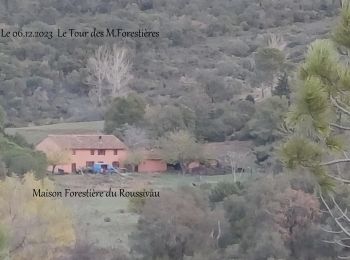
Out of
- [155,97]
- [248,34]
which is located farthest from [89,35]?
[248,34]

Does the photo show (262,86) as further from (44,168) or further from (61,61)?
(44,168)

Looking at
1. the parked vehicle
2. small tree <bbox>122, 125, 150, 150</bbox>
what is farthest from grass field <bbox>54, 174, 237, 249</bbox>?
small tree <bbox>122, 125, 150, 150</bbox>

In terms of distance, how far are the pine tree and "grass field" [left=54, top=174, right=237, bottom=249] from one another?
501 inches

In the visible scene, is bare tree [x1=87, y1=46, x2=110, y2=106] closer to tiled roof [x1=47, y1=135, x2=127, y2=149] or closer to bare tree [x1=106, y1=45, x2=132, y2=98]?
bare tree [x1=106, y1=45, x2=132, y2=98]

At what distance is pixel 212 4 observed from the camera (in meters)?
45.8

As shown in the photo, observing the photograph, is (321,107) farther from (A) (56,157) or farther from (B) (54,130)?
(B) (54,130)

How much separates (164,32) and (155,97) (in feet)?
22.3

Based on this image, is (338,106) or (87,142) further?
(87,142)

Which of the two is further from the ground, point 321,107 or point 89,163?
point 321,107

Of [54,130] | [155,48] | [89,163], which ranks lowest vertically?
[89,163]

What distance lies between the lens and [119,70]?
1570 inches

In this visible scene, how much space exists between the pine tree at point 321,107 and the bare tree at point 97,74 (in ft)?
105

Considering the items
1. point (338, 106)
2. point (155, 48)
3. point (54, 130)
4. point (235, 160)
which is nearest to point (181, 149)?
point (235, 160)

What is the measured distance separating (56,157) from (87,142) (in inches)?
83.4
